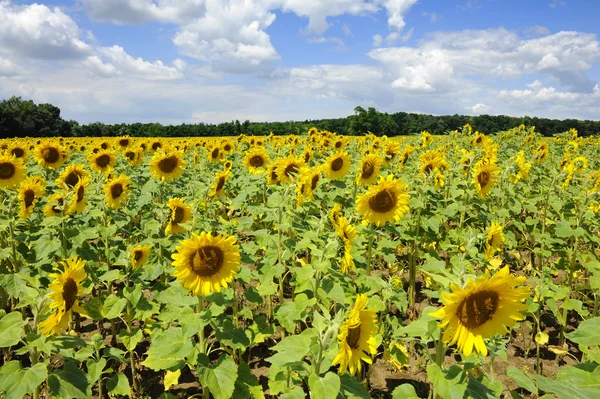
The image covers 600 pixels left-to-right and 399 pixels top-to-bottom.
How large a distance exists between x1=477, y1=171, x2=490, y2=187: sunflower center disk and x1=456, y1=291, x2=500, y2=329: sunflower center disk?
12.8ft

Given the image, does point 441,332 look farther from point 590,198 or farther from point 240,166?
point 240,166

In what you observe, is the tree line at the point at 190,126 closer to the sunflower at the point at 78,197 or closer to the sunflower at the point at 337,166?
the sunflower at the point at 337,166

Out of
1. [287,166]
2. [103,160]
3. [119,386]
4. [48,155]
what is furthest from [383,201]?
[48,155]

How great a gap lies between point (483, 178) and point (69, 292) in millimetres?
5339

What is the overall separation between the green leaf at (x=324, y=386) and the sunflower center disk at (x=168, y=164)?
5223mm

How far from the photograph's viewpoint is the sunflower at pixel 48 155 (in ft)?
25.0

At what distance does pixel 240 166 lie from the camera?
1046 centimetres

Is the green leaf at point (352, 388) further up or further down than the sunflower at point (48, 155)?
further down

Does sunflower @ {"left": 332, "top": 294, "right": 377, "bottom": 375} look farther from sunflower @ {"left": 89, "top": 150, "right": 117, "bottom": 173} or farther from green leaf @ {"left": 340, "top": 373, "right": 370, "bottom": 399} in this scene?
sunflower @ {"left": 89, "top": 150, "right": 117, "bottom": 173}

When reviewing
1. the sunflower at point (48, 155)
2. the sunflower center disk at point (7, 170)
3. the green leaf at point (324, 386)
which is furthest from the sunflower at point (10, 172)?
the green leaf at point (324, 386)

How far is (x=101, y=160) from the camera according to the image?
783 centimetres

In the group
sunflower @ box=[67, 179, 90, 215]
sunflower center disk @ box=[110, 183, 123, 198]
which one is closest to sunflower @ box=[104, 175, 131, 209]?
sunflower center disk @ box=[110, 183, 123, 198]

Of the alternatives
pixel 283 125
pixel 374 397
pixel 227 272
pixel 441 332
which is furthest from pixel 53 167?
→ pixel 283 125

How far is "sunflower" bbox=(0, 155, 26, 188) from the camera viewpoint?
6527mm
